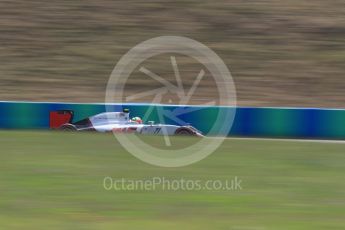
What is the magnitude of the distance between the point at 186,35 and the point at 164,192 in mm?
13489

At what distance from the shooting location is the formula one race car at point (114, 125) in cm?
1303

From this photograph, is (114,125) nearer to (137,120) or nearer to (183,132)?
(137,120)

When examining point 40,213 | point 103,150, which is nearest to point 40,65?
point 103,150

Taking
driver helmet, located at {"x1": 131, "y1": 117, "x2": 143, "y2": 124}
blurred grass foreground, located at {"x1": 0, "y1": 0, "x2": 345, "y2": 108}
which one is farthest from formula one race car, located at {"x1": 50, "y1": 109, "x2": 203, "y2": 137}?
blurred grass foreground, located at {"x1": 0, "y1": 0, "x2": 345, "y2": 108}

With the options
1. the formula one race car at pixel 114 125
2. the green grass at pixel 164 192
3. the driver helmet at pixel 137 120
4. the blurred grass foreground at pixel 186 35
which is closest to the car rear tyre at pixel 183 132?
the formula one race car at pixel 114 125

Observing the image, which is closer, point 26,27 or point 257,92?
point 257,92

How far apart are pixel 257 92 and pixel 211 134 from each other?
168 inches

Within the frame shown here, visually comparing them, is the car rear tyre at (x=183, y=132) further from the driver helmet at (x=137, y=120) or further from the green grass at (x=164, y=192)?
the green grass at (x=164, y=192)

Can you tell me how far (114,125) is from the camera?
1319 cm

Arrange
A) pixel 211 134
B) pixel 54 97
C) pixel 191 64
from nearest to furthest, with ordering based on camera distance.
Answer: pixel 211 134 → pixel 54 97 → pixel 191 64

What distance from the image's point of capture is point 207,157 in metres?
10.2

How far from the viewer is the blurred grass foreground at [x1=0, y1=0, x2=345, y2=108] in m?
18.2

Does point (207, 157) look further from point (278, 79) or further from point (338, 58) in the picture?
point (338, 58)

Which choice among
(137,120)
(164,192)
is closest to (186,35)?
(137,120)
